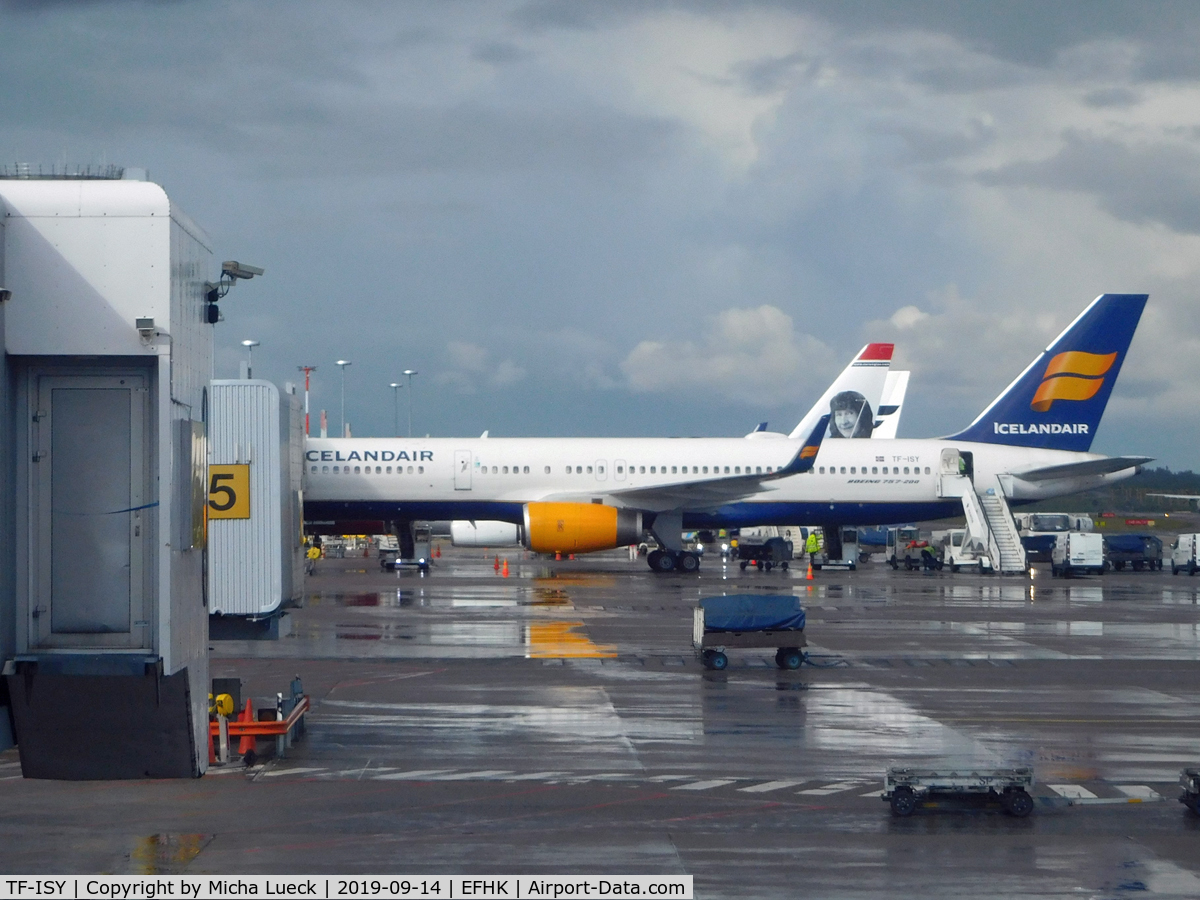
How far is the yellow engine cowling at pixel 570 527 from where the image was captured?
42094mm

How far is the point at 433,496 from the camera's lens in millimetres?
45688

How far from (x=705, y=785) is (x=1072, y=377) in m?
42.2

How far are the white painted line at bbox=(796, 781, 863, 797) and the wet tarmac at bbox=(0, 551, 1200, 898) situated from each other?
39mm

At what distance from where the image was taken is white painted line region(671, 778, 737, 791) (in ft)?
40.1

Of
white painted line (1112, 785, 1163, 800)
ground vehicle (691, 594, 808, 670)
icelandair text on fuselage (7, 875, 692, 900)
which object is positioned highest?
ground vehicle (691, 594, 808, 670)

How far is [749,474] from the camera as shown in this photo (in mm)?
46781

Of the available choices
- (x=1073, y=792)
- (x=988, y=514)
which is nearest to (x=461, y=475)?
(x=988, y=514)

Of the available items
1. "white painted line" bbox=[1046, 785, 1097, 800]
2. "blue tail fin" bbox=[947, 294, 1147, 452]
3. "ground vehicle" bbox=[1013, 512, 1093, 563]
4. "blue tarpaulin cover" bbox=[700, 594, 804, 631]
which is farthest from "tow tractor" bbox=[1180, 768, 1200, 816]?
"blue tail fin" bbox=[947, 294, 1147, 452]

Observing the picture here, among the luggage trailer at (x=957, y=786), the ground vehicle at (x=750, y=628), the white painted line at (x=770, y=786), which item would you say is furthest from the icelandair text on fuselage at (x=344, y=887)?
the ground vehicle at (x=750, y=628)

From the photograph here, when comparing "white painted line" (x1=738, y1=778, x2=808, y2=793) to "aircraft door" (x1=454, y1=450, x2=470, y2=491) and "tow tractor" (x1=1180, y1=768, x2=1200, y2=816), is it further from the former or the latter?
"aircraft door" (x1=454, y1=450, x2=470, y2=491)

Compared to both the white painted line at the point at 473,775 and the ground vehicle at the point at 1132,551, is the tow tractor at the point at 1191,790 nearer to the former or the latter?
the white painted line at the point at 473,775

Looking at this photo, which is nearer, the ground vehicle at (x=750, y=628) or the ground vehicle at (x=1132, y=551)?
the ground vehicle at (x=750, y=628)

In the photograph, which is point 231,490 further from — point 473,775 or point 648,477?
point 648,477

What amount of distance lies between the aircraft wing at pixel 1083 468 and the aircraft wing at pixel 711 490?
9545 millimetres
